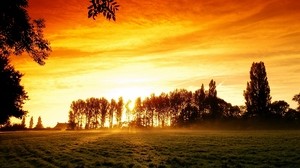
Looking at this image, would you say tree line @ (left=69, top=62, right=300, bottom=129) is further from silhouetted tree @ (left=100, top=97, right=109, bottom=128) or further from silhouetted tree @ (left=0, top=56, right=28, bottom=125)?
silhouetted tree @ (left=0, top=56, right=28, bottom=125)

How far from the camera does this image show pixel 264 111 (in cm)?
9219

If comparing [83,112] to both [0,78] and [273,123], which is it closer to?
[273,123]

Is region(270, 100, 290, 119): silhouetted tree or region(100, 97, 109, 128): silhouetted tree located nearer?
region(270, 100, 290, 119): silhouetted tree

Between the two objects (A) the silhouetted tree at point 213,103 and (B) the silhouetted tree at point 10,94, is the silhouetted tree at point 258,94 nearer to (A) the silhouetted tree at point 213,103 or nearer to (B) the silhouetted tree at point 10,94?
(A) the silhouetted tree at point 213,103

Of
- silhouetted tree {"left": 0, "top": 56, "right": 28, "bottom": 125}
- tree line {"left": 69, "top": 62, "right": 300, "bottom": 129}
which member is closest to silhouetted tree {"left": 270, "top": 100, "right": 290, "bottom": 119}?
tree line {"left": 69, "top": 62, "right": 300, "bottom": 129}

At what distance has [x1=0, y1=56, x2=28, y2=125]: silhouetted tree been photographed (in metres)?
50.1

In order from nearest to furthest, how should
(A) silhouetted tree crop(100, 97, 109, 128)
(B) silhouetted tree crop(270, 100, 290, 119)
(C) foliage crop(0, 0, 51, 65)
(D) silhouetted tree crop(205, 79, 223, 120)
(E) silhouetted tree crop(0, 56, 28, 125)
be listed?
(C) foliage crop(0, 0, 51, 65)
(E) silhouetted tree crop(0, 56, 28, 125)
(B) silhouetted tree crop(270, 100, 290, 119)
(D) silhouetted tree crop(205, 79, 223, 120)
(A) silhouetted tree crop(100, 97, 109, 128)

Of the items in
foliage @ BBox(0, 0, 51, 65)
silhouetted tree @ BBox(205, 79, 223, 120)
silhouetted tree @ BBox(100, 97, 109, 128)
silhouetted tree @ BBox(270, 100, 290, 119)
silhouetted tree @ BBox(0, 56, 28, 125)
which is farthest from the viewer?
silhouetted tree @ BBox(100, 97, 109, 128)

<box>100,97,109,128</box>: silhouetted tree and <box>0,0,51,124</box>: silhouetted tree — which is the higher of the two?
<box>100,97,109,128</box>: silhouetted tree

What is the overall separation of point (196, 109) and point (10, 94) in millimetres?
91538

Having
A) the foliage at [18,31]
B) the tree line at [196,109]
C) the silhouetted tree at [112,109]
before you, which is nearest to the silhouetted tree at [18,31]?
the foliage at [18,31]

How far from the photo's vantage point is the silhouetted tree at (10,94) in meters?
50.1

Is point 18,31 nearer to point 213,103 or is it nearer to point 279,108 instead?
point 279,108

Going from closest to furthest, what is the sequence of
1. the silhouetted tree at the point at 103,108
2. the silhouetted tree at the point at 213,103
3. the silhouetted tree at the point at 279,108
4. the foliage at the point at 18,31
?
the foliage at the point at 18,31 < the silhouetted tree at the point at 279,108 < the silhouetted tree at the point at 213,103 < the silhouetted tree at the point at 103,108
